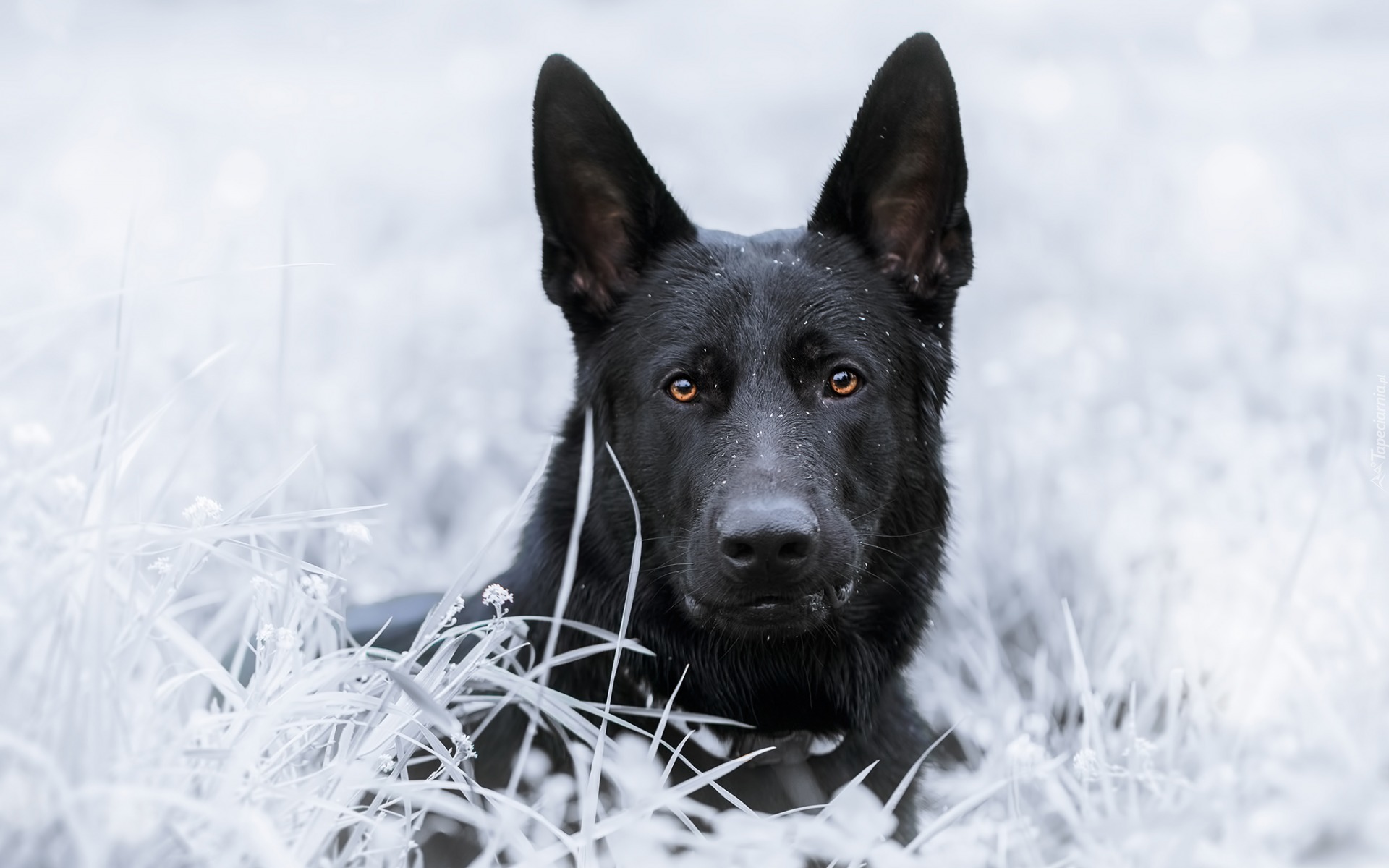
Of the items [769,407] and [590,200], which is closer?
[769,407]

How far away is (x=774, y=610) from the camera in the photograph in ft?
8.18

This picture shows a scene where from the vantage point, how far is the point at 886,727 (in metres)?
2.92

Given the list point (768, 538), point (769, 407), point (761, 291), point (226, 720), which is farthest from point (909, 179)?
point (226, 720)

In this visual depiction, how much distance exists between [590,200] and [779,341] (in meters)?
0.66

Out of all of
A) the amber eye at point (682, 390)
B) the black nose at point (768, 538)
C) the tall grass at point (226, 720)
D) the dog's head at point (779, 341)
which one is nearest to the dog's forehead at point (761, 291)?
the dog's head at point (779, 341)

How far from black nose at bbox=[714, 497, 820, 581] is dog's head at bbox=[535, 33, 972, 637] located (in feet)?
0.06

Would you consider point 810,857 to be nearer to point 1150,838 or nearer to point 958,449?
point 1150,838

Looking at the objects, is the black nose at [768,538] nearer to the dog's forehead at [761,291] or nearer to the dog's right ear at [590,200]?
the dog's forehead at [761,291]

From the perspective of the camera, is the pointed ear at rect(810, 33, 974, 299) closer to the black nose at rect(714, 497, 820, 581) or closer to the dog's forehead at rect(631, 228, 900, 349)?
the dog's forehead at rect(631, 228, 900, 349)

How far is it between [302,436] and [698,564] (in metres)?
2.78

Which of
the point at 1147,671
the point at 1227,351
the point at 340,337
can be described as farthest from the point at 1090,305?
the point at 340,337

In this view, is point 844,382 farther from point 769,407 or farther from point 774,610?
point 774,610

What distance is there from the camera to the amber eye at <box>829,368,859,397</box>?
2.81m

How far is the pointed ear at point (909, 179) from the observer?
9.05ft
